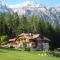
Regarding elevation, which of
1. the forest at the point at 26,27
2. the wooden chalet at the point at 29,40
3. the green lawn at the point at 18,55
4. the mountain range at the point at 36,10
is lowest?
the green lawn at the point at 18,55

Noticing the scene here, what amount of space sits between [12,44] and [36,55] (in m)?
0.28

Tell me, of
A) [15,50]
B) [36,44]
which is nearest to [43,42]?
[36,44]

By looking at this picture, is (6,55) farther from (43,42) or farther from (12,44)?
(43,42)

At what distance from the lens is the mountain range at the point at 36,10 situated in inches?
139

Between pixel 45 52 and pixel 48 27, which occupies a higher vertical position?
pixel 48 27

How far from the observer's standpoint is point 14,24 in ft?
11.5

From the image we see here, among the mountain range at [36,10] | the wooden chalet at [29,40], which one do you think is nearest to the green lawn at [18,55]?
the wooden chalet at [29,40]

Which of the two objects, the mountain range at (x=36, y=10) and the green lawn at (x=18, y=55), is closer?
the green lawn at (x=18, y=55)

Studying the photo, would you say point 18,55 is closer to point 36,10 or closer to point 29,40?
point 29,40

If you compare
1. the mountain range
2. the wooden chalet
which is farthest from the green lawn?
the mountain range

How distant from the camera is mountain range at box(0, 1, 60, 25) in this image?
3525 mm

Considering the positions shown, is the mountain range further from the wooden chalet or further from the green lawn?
the green lawn

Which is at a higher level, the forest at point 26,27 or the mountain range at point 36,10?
the mountain range at point 36,10

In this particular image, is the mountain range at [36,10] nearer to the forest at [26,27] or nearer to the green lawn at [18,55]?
the forest at [26,27]
